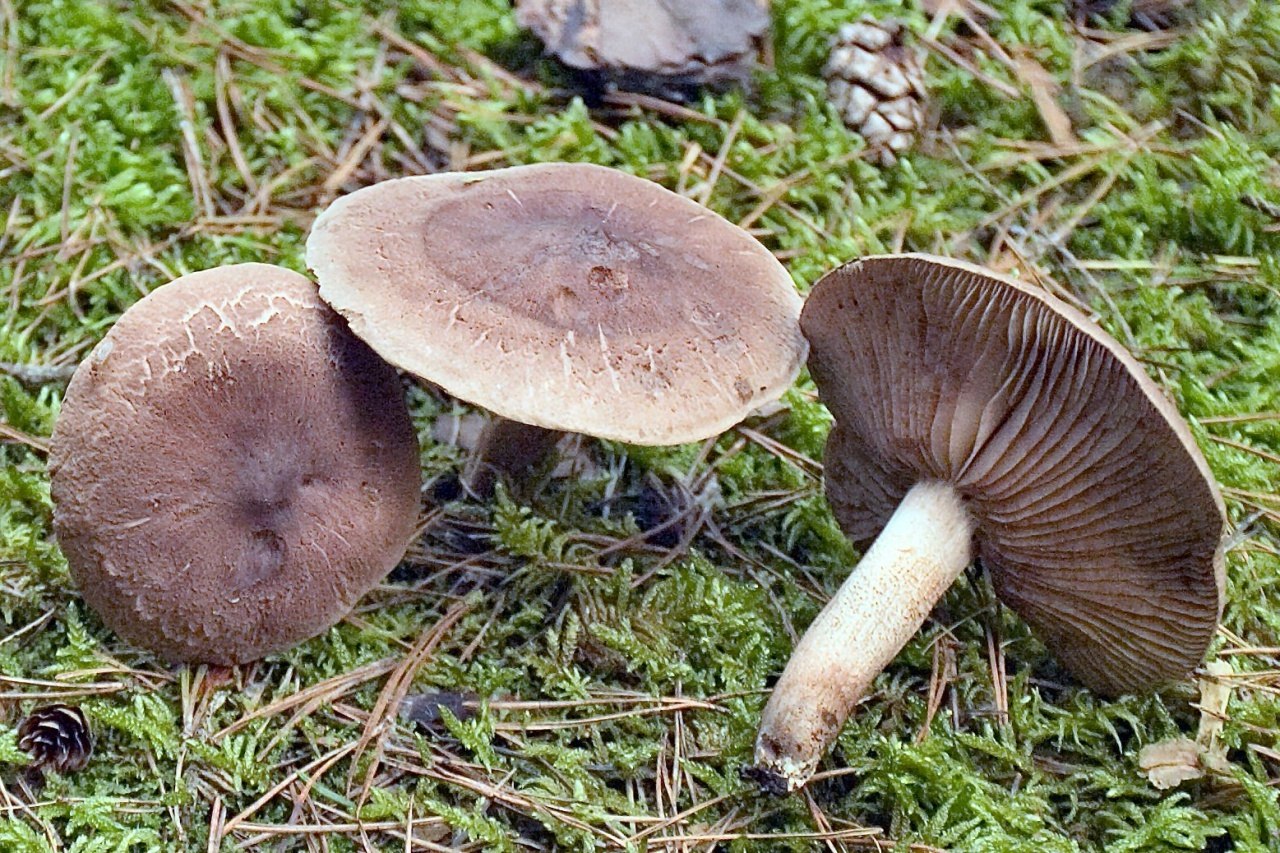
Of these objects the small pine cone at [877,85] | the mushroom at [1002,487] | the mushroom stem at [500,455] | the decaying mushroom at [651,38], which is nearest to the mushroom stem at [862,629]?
the mushroom at [1002,487]

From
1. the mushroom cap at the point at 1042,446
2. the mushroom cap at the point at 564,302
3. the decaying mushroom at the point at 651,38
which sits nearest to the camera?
the mushroom cap at the point at 1042,446

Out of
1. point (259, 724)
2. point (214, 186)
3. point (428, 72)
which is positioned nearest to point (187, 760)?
point (259, 724)

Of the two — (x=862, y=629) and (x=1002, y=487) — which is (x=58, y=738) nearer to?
(x=862, y=629)

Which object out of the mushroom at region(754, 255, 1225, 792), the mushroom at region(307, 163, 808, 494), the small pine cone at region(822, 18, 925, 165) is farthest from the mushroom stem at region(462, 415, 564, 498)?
the small pine cone at region(822, 18, 925, 165)

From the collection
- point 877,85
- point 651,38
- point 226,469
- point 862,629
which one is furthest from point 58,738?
point 877,85

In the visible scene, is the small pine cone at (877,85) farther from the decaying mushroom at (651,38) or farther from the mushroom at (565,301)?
the mushroom at (565,301)

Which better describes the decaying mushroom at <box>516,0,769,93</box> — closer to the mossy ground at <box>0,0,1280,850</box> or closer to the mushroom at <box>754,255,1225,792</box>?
the mossy ground at <box>0,0,1280,850</box>
